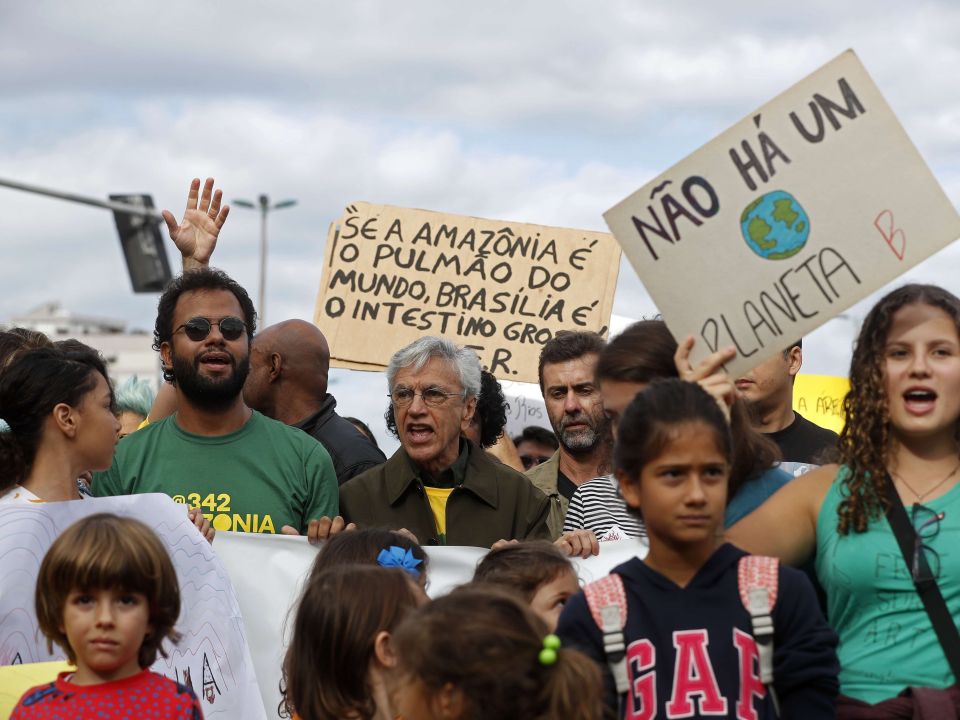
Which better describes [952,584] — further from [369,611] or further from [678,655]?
[369,611]

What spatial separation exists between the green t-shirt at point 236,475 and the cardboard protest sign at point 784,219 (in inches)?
75.7

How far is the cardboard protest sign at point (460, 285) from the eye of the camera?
7.85 metres

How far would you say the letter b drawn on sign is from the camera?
368cm

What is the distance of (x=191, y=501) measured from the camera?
5.19m

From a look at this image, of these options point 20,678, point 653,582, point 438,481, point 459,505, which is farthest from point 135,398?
Result: point 653,582

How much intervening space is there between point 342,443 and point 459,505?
1016 mm

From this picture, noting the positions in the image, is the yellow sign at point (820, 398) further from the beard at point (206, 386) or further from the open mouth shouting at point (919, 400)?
the open mouth shouting at point (919, 400)

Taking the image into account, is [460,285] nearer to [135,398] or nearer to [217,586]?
[135,398]

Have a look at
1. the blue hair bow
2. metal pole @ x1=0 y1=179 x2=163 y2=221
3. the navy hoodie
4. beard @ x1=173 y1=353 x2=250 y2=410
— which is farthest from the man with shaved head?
metal pole @ x1=0 y1=179 x2=163 y2=221

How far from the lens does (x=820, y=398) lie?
33.8 feet

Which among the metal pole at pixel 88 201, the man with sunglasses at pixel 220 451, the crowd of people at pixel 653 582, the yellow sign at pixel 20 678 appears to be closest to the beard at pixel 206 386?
the man with sunglasses at pixel 220 451

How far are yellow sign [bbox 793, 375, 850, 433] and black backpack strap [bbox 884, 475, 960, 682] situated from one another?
6.79 m

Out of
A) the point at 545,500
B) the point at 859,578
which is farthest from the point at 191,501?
the point at 859,578

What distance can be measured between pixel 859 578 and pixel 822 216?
960mm
